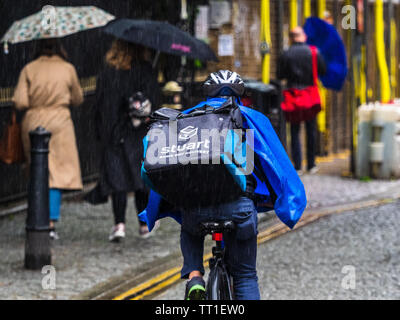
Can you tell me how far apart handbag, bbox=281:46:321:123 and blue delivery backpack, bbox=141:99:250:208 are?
809 centimetres

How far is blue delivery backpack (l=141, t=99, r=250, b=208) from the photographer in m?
4.30

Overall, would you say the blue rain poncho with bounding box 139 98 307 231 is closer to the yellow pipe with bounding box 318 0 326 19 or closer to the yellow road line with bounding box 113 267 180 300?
the yellow road line with bounding box 113 267 180 300

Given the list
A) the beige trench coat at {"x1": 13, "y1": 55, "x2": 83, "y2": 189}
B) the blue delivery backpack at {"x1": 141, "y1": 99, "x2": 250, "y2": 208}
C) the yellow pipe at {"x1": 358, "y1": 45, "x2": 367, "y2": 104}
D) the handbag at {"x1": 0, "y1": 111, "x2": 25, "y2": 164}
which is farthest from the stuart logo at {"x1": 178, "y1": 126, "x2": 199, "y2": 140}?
the yellow pipe at {"x1": 358, "y1": 45, "x2": 367, "y2": 104}

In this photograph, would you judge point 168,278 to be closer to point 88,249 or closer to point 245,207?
point 88,249

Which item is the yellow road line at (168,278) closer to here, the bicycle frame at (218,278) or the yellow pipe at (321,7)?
the bicycle frame at (218,278)

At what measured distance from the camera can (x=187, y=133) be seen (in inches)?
173

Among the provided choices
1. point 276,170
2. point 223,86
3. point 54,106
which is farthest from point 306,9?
point 276,170

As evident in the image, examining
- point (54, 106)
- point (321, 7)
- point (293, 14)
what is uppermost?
point (321, 7)

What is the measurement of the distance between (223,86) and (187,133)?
41cm

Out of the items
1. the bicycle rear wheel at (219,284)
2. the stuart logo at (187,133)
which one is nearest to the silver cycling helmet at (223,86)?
the stuart logo at (187,133)

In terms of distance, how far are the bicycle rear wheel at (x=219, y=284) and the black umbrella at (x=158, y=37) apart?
3.91 m

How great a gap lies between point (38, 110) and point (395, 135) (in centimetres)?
602

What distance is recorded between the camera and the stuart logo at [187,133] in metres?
4.38

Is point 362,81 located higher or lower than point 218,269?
higher
